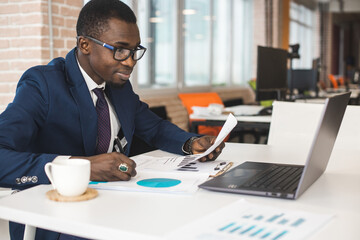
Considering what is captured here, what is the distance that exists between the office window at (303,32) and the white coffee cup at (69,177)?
10448mm

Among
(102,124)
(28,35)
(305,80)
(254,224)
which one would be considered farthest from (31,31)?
(305,80)

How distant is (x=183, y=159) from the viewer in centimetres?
158

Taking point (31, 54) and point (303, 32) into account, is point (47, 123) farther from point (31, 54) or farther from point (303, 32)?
point (303, 32)

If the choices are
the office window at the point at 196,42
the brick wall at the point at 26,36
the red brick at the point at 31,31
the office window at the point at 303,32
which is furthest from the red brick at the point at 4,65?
the office window at the point at 303,32

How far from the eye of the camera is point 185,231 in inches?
33.5

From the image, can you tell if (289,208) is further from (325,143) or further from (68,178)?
(68,178)

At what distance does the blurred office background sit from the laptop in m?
2.19

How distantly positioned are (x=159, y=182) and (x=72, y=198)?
27cm

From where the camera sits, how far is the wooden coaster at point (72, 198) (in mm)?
A: 1051

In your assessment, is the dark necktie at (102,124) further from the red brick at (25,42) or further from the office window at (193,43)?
the office window at (193,43)

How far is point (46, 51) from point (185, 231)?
253 cm

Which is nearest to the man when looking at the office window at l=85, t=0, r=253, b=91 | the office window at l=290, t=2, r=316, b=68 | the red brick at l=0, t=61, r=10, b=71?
the red brick at l=0, t=61, r=10, b=71

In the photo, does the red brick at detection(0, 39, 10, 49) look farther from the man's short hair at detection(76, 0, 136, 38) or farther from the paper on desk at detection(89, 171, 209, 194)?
the paper on desk at detection(89, 171, 209, 194)

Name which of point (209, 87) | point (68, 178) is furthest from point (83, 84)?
point (209, 87)
